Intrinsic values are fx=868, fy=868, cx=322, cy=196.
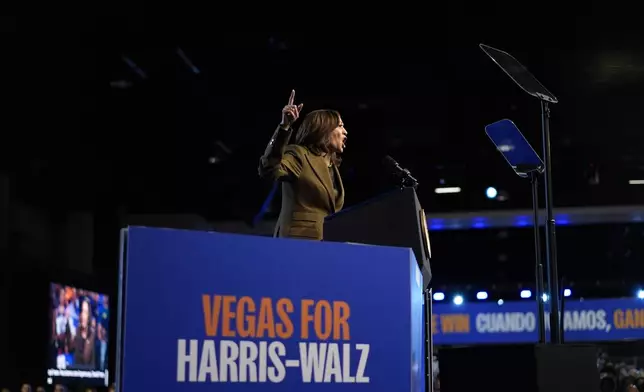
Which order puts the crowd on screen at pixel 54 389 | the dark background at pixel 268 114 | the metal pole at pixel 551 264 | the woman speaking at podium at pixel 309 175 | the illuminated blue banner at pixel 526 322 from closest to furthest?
the woman speaking at podium at pixel 309 175, the metal pole at pixel 551 264, the dark background at pixel 268 114, the crowd on screen at pixel 54 389, the illuminated blue banner at pixel 526 322

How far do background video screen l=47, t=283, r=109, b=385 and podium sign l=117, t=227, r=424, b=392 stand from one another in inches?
452

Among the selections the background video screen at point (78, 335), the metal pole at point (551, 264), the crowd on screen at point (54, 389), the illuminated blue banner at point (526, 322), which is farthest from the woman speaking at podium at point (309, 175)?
the background video screen at point (78, 335)

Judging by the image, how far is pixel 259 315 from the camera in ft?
5.03

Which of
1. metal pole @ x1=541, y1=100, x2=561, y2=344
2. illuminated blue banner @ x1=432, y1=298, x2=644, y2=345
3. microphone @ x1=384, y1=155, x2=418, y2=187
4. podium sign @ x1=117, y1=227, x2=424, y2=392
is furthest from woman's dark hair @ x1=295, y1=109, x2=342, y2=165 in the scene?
illuminated blue banner @ x1=432, y1=298, x2=644, y2=345

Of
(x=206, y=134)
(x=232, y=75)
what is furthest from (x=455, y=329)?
(x=232, y=75)

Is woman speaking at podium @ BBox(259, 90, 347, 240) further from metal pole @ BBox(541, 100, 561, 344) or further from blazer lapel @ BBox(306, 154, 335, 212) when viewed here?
metal pole @ BBox(541, 100, 561, 344)

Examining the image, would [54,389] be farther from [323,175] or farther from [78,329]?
[323,175]

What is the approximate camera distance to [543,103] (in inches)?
138

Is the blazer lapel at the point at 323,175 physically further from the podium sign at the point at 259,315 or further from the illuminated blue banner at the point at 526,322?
the illuminated blue banner at the point at 526,322

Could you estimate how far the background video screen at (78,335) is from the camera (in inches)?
491

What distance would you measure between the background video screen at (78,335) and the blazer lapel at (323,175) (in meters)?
10.3

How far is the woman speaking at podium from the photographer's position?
2.86 metres

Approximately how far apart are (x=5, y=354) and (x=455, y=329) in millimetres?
6205

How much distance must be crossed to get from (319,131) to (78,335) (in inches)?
437
